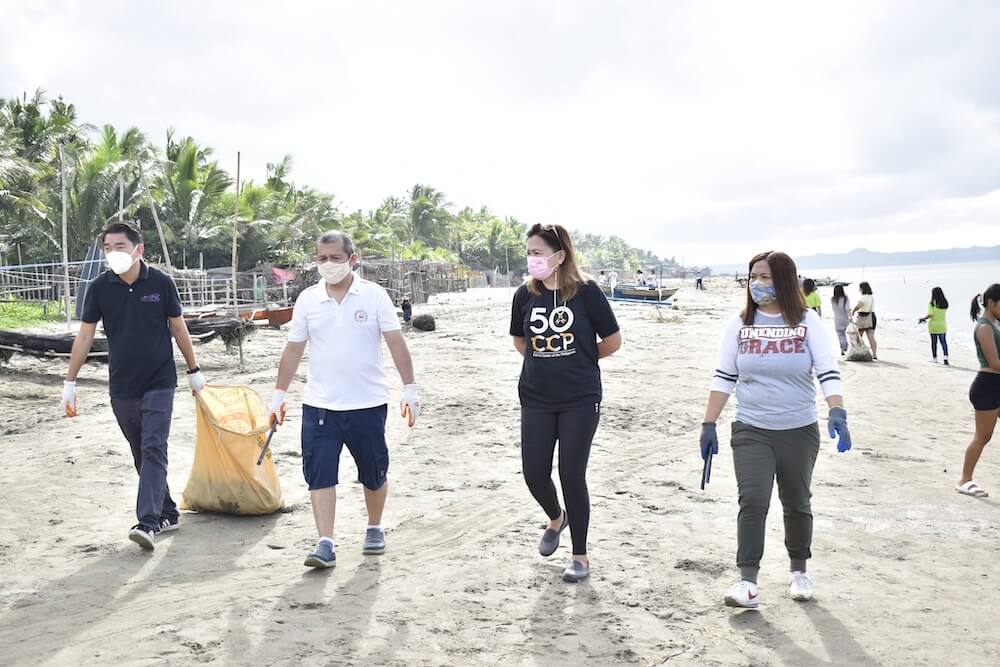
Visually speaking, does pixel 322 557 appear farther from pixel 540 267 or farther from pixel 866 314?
pixel 866 314

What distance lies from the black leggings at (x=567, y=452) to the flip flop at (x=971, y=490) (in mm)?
3475

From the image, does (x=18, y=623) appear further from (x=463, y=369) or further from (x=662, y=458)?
(x=463, y=369)

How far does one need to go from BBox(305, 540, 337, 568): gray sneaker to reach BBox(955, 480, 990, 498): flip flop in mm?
4565

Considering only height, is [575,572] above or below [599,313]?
below

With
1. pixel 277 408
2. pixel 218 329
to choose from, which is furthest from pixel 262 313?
pixel 277 408

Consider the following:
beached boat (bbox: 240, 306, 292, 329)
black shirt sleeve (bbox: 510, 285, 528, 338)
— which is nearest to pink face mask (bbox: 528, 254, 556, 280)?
black shirt sleeve (bbox: 510, 285, 528, 338)

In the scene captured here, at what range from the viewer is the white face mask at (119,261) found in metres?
4.61

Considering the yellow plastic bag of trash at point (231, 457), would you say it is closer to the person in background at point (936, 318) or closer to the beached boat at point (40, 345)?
the beached boat at point (40, 345)

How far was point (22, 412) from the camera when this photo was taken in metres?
9.39

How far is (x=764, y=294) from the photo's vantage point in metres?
3.82

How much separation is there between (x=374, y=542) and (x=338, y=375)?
0.97 metres

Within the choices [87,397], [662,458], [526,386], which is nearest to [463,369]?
[87,397]

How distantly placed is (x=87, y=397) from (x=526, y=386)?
8184mm

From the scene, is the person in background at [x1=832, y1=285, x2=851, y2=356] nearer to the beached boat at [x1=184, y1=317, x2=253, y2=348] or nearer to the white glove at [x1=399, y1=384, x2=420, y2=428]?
the beached boat at [x1=184, y1=317, x2=253, y2=348]
